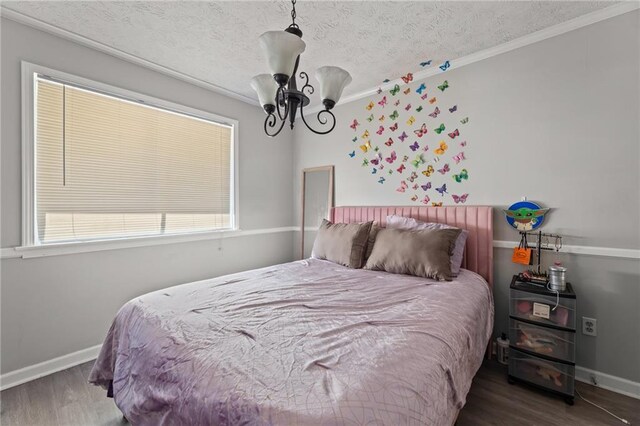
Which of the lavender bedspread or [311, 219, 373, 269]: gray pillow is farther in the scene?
[311, 219, 373, 269]: gray pillow

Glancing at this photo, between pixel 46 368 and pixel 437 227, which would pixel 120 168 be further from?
pixel 437 227

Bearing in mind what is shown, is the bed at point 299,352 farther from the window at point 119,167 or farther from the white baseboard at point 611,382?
the window at point 119,167

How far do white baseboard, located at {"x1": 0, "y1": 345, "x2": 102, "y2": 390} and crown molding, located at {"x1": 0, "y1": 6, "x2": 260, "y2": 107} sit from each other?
8.22 ft

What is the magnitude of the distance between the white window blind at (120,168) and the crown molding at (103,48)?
362 millimetres

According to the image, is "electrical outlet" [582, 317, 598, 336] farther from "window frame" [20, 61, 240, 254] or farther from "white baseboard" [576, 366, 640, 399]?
"window frame" [20, 61, 240, 254]

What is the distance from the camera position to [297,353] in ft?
3.51

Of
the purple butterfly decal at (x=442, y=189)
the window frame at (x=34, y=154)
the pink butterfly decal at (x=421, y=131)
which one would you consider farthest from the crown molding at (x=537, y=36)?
the window frame at (x=34, y=154)

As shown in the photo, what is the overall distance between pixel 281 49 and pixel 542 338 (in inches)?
95.7

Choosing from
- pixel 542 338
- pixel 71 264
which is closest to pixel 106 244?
Answer: pixel 71 264

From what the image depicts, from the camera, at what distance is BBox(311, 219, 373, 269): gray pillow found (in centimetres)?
254

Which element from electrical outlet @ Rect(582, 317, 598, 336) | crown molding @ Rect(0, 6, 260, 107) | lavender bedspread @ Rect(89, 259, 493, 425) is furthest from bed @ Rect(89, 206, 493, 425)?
crown molding @ Rect(0, 6, 260, 107)

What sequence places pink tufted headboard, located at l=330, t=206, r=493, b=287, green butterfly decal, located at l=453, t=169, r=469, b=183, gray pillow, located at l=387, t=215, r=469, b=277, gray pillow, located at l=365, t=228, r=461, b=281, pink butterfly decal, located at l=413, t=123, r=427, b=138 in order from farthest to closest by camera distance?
pink butterfly decal, located at l=413, t=123, r=427, b=138, green butterfly decal, located at l=453, t=169, r=469, b=183, pink tufted headboard, located at l=330, t=206, r=493, b=287, gray pillow, located at l=387, t=215, r=469, b=277, gray pillow, located at l=365, t=228, r=461, b=281

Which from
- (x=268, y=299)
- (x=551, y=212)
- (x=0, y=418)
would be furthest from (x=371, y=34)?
(x=0, y=418)

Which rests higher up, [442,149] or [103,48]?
[103,48]
